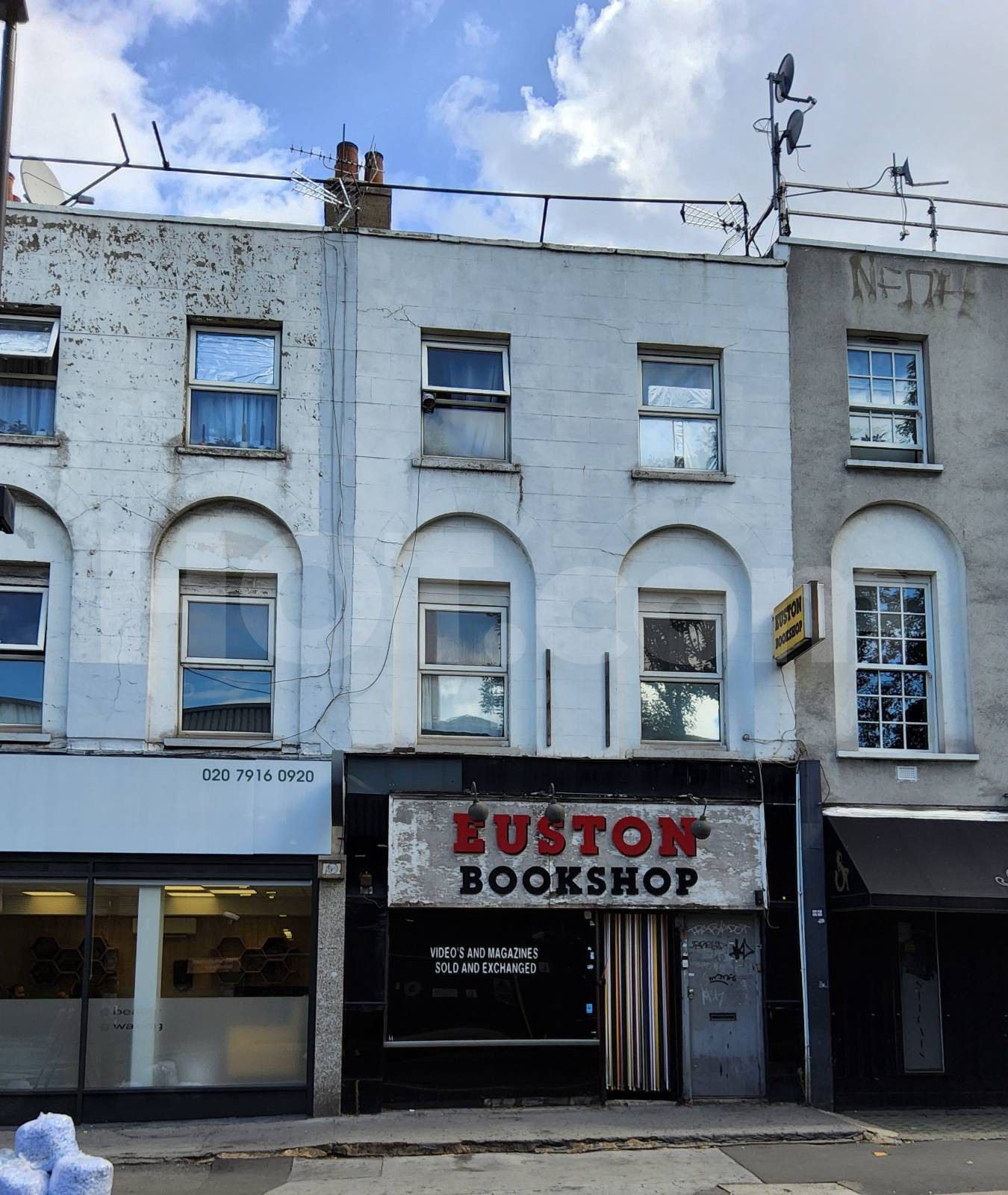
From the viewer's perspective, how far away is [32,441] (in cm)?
1346

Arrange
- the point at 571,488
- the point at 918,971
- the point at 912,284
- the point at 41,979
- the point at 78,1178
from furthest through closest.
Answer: the point at 912,284, the point at 571,488, the point at 918,971, the point at 41,979, the point at 78,1178

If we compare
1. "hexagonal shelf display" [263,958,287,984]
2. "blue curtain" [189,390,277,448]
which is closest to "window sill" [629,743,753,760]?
"hexagonal shelf display" [263,958,287,984]

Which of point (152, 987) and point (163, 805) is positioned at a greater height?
point (163, 805)

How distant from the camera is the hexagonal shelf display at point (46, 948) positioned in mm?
12633

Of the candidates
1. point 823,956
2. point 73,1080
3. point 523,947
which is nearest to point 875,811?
Result: point 823,956

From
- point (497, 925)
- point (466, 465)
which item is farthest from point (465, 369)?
point (497, 925)

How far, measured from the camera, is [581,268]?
1469cm

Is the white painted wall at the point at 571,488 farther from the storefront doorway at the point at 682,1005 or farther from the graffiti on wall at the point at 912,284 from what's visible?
the storefront doorway at the point at 682,1005

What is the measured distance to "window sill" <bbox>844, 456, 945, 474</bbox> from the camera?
14.6 metres

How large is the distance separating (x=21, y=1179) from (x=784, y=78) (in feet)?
46.4

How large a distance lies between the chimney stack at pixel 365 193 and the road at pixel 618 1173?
1012cm

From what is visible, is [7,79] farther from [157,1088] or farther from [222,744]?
[157,1088]

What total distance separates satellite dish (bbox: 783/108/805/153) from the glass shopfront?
10411 millimetres

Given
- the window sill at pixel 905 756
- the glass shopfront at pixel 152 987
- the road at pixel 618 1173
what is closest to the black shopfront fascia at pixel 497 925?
the glass shopfront at pixel 152 987
